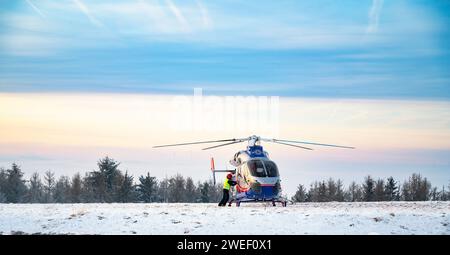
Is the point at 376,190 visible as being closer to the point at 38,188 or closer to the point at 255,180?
the point at 255,180

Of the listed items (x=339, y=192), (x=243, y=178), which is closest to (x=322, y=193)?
(x=339, y=192)

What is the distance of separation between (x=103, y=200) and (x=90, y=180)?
4.81 metres

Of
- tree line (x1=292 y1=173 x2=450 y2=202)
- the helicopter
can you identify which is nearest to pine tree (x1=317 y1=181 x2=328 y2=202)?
tree line (x1=292 y1=173 x2=450 y2=202)

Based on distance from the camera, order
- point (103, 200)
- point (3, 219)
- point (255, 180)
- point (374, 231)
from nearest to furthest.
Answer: point (374, 231), point (3, 219), point (255, 180), point (103, 200)

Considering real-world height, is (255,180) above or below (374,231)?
above

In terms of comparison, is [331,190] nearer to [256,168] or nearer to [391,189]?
[391,189]

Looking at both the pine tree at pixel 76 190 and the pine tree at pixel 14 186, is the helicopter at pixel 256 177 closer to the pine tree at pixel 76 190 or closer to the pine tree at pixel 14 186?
the pine tree at pixel 14 186

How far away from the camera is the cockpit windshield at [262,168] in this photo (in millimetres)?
39000

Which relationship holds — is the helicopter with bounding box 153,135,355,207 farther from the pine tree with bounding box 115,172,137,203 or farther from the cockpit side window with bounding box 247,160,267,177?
the pine tree with bounding box 115,172,137,203

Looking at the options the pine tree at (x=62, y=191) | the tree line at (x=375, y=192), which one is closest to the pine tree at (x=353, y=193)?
the tree line at (x=375, y=192)

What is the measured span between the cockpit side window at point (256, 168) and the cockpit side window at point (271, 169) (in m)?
0.29
